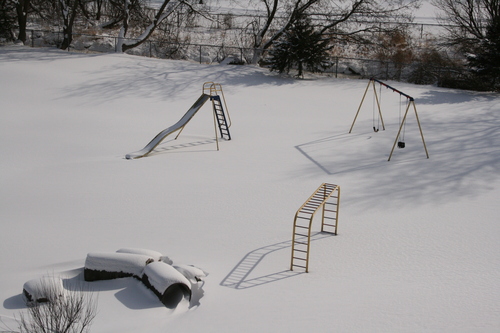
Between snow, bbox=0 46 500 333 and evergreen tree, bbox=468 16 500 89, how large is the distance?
160cm

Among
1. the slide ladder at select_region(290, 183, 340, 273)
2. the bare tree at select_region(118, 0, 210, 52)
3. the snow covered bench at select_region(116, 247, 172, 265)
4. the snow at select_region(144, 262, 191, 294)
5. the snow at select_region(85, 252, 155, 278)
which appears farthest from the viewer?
the bare tree at select_region(118, 0, 210, 52)

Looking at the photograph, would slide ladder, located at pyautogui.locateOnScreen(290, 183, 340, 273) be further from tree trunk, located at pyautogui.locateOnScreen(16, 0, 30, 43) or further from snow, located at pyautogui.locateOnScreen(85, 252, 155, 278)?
tree trunk, located at pyautogui.locateOnScreen(16, 0, 30, 43)

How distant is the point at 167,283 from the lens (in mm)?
7363

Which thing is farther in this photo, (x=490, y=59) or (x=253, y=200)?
(x=490, y=59)

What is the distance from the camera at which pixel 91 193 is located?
1164 centimetres

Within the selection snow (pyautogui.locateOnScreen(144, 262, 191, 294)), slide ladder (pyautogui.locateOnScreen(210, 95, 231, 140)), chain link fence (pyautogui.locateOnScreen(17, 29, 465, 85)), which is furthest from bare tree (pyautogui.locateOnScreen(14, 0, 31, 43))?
snow (pyautogui.locateOnScreen(144, 262, 191, 294))

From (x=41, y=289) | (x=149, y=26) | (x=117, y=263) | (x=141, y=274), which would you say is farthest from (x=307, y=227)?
(x=149, y=26)

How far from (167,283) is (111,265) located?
42.5 inches

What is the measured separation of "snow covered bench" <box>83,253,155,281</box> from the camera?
7941 mm

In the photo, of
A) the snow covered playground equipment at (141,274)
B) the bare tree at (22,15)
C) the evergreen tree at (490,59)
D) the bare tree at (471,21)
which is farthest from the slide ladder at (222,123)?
the bare tree at (471,21)

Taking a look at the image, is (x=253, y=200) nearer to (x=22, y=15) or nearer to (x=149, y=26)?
(x=149, y=26)

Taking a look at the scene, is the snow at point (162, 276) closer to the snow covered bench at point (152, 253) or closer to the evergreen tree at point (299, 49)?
the snow covered bench at point (152, 253)

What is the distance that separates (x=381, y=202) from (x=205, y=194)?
3682mm

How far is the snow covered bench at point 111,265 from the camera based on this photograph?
794cm
